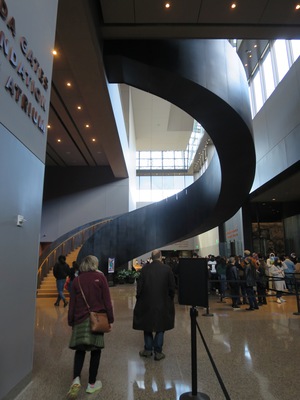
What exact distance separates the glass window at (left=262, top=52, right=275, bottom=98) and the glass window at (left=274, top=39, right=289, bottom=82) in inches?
30.6

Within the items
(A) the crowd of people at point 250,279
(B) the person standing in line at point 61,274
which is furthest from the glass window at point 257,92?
(B) the person standing in line at point 61,274

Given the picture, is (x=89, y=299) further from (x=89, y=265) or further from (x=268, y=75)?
(x=268, y=75)

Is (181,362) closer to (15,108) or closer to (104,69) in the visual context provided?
(15,108)

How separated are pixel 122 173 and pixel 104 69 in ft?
40.8

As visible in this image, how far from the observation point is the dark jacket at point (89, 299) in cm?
317

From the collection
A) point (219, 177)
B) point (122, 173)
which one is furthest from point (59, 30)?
point (122, 173)

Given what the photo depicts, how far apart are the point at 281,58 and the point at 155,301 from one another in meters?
14.5

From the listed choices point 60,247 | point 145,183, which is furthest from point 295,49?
point 145,183

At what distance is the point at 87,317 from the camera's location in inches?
123

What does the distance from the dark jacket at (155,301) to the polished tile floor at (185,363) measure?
492 mm

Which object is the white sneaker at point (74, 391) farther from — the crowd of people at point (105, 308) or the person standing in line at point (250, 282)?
the person standing in line at point (250, 282)

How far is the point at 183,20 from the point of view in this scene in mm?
6414

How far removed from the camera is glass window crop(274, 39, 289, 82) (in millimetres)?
13852

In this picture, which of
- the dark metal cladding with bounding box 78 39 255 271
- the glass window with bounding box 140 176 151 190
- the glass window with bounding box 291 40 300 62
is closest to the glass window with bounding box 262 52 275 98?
the glass window with bounding box 291 40 300 62
